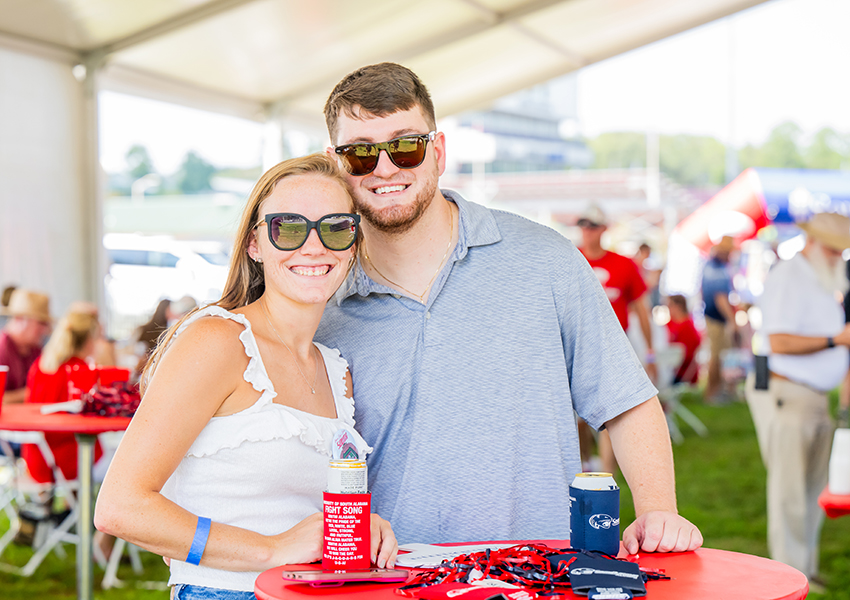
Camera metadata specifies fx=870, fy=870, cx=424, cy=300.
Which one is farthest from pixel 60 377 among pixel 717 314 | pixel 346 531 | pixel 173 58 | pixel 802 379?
pixel 717 314

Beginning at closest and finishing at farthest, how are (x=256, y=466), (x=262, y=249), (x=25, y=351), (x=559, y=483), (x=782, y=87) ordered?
1. (x=256, y=466)
2. (x=262, y=249)
3. (x=559, y=483)
4. (x=25, y=351)
5. (x=782, y=87)

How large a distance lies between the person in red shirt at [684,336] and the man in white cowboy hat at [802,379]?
5312mm

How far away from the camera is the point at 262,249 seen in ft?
6.98

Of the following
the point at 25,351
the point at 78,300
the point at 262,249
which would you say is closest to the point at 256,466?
the point at 262,249

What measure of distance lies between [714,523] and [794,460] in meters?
1.42

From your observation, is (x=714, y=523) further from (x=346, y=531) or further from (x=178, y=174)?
(x=178, y=174)

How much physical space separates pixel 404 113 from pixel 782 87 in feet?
131

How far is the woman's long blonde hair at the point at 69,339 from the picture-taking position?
522 cm

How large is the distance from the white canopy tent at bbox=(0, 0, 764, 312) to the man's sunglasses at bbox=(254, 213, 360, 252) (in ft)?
14.8

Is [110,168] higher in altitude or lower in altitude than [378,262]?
higher

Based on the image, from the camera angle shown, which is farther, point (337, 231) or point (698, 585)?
point (337, 231)

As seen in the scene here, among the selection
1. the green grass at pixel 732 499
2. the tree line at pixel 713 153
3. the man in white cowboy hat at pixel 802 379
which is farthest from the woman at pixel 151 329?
the tree line at pixel 713 153

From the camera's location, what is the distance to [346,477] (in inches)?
62.8

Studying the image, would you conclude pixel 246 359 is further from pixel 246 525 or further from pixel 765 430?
pixel 765 430
